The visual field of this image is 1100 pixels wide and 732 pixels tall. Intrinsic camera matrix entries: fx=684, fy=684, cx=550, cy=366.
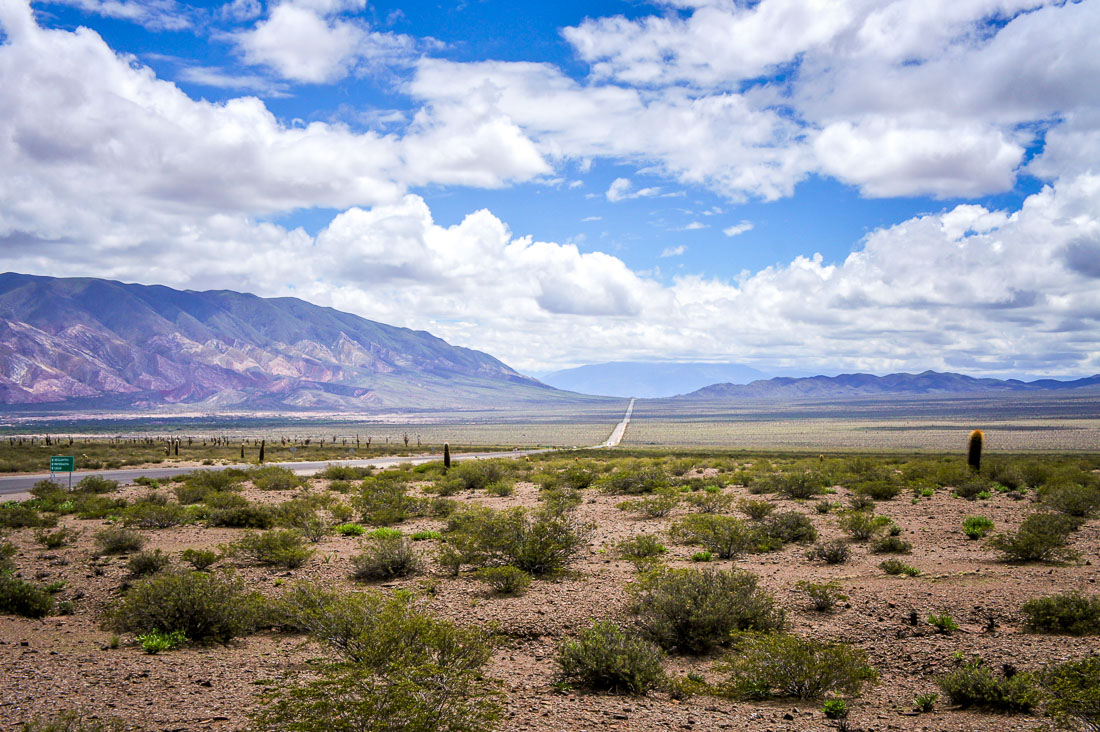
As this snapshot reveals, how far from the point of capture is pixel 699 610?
10.1 metres

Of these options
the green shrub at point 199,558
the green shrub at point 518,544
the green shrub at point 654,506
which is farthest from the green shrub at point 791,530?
the green shrub at point 199,558

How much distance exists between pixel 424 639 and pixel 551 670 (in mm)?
2017

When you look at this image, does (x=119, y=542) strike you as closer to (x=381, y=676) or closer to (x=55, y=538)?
(x=55, y=538)

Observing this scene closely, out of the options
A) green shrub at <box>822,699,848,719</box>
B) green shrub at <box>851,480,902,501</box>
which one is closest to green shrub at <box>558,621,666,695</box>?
green shrub at <box>822,699,848,719</box>

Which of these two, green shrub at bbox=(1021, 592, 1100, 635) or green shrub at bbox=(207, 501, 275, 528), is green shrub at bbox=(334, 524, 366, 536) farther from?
green shrub at bbox=(1021, 592, 1100, 635)

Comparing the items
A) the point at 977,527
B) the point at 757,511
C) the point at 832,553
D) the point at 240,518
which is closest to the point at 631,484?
the point at 757,511

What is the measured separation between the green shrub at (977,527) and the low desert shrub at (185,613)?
16357 millimetres

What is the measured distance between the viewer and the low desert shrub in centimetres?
1002

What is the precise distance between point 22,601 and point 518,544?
850 centimetres

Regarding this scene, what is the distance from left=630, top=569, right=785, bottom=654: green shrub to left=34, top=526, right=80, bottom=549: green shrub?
1425 cm

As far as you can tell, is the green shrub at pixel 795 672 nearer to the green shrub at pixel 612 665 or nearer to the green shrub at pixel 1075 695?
the green shrub at pixel 612 665

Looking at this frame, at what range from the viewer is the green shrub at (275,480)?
3003 cm

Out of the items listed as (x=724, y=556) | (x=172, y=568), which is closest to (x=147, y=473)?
(x=172, y=568)

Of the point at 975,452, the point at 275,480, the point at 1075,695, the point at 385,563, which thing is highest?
the point at 975,452
